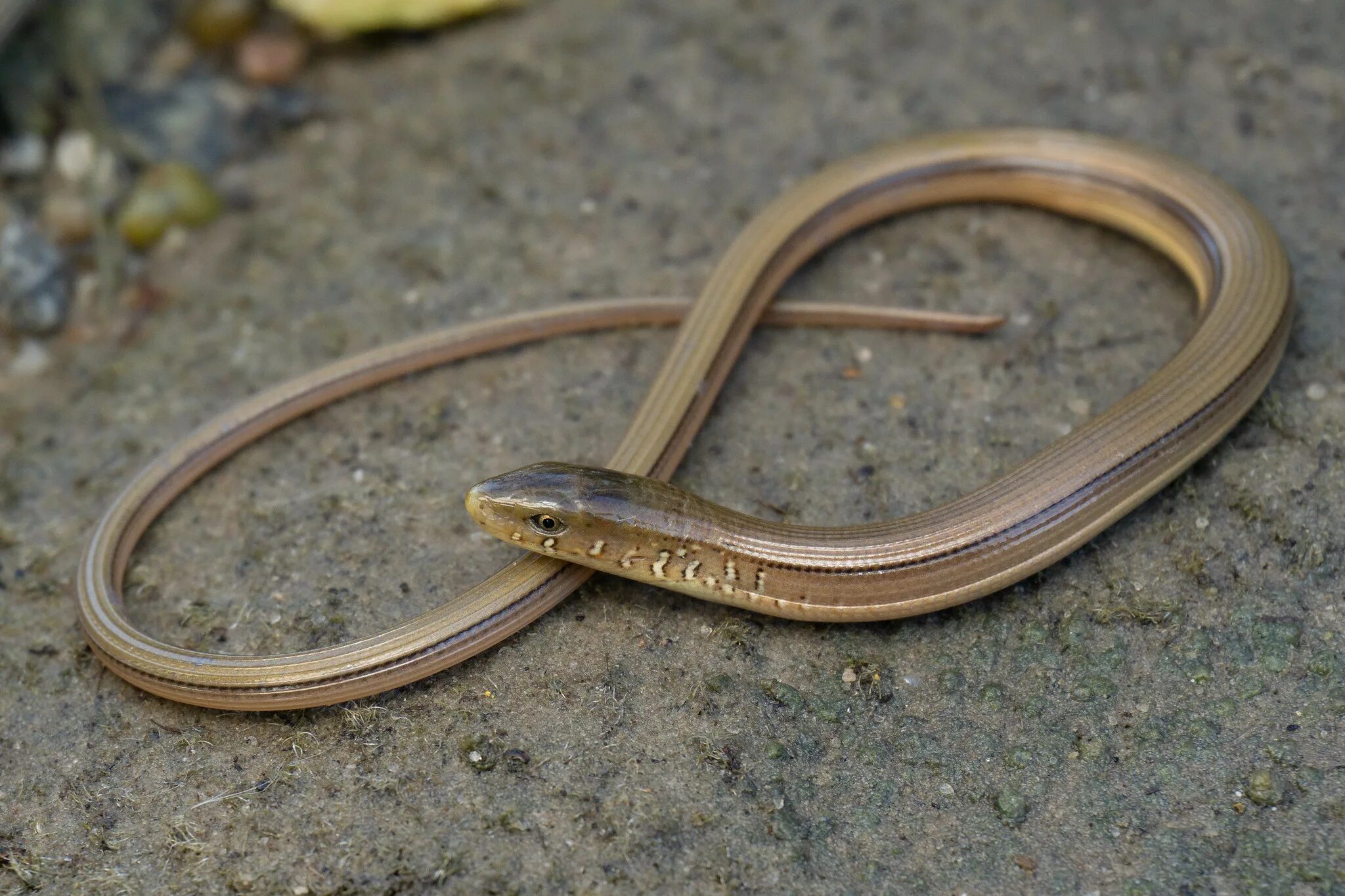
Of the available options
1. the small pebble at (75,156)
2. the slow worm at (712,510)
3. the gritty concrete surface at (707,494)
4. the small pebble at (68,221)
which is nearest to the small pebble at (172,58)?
the small pebble at (75,156)

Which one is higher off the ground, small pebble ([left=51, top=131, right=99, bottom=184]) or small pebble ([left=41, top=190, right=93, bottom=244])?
small pebble ([left=51, top=131, right=99, bottom=184])

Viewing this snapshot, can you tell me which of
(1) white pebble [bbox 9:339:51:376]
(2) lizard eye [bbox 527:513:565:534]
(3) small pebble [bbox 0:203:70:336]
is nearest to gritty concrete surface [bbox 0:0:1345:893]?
(1) white pebble [bbox 9:339:51:376]

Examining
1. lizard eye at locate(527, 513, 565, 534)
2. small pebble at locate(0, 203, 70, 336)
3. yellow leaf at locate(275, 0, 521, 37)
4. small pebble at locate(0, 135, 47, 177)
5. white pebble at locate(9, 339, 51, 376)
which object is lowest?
white pebble at locate(9, 339, 51, 376)

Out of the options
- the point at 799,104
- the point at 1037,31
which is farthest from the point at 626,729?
the point at 1037,31

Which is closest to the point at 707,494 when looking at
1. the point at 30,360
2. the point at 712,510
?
the point at 712,510

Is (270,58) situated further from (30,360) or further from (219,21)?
(30,360)

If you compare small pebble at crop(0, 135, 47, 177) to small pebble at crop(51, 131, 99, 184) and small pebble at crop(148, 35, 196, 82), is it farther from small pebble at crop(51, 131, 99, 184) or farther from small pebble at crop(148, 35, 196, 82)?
small pebble at crop(148, 35, 196, 82)
